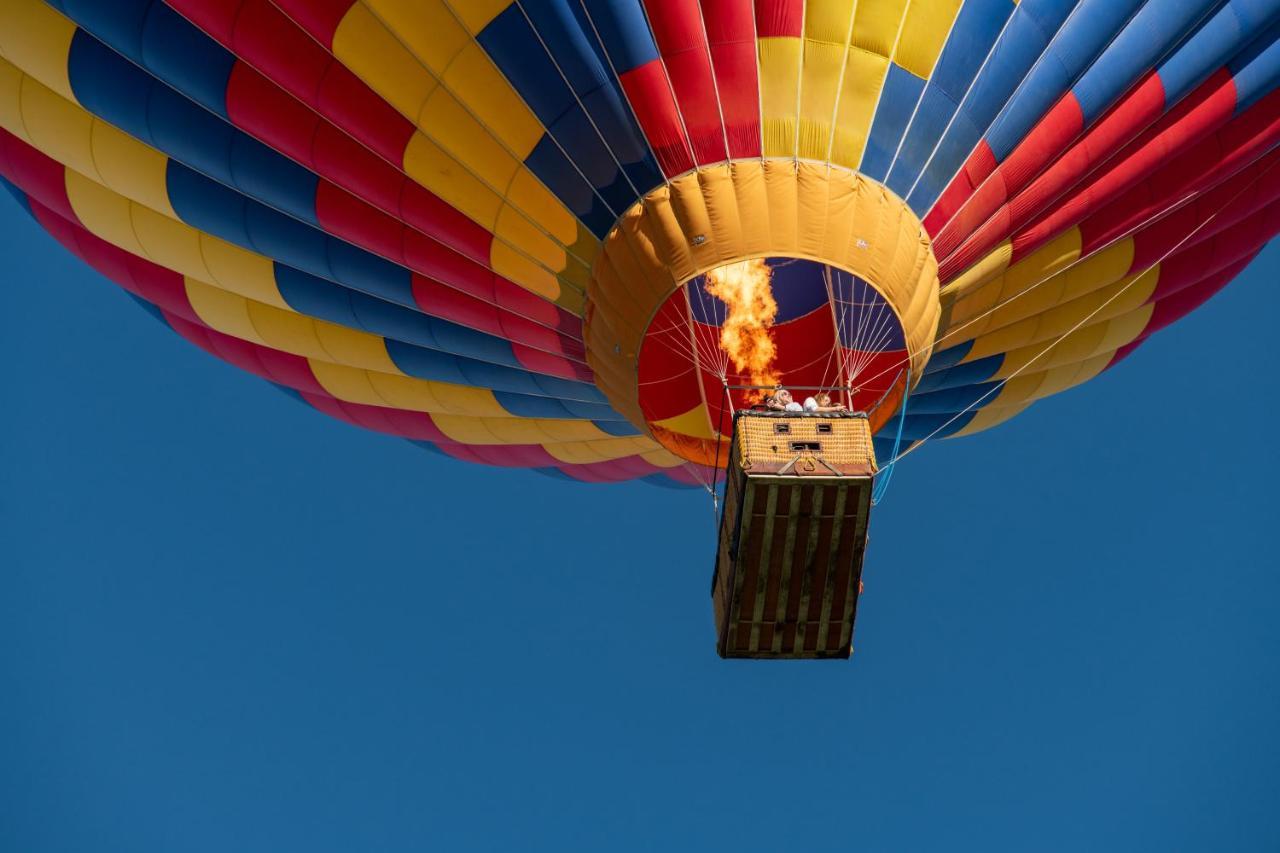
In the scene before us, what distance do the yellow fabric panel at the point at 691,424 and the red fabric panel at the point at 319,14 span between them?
335cm

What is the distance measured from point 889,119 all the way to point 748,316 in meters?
1.77

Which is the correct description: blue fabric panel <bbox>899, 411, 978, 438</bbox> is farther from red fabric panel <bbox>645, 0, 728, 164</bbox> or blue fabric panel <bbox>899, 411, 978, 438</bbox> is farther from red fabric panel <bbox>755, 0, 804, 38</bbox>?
red fabric panel <bbox>755, 0, 804, 38</bbox>

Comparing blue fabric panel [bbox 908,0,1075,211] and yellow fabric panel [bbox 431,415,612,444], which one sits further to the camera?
yellow fabric panel [bbox 431,415,612,444]

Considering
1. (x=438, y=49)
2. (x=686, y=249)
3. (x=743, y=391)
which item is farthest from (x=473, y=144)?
(x=743, y=391)

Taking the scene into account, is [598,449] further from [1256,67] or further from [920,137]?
[1256,67]

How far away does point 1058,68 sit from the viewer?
12320 millimetres

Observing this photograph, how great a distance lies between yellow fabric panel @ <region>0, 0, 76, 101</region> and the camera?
13.3 metres

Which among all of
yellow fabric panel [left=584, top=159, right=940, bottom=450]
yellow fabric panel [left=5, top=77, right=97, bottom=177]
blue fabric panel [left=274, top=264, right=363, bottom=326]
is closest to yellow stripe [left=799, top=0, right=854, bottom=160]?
yellow fabric panel [left=584, top=159, right=940, bottom=450]

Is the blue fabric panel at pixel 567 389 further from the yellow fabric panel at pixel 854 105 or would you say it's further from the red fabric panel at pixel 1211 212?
the red fabric panel at pixel 1211 212

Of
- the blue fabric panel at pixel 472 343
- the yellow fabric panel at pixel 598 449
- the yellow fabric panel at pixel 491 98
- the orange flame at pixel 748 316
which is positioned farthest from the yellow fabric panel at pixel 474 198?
the yellow fabric panel at pixel 598 449

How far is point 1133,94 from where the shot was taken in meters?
12.7

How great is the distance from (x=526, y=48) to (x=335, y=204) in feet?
6.64

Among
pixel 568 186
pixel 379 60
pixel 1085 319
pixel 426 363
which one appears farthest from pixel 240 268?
pixel 1085 319

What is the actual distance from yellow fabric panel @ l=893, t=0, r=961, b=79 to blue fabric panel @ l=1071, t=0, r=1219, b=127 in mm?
1026
